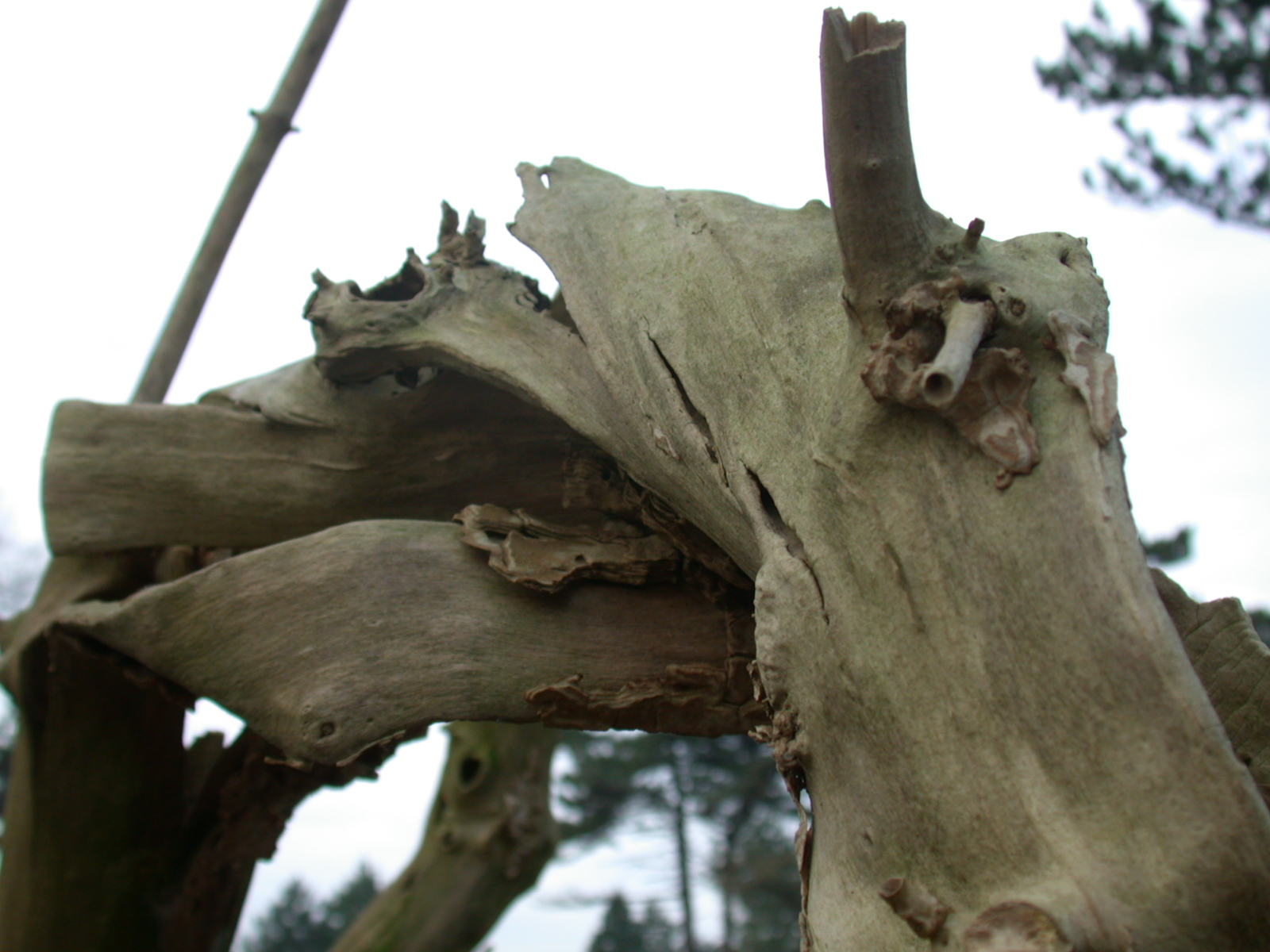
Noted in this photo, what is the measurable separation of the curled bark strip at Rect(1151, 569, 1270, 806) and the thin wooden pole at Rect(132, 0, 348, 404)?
7.47ft

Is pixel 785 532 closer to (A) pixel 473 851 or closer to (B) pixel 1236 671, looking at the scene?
(B) pixel 1236 671

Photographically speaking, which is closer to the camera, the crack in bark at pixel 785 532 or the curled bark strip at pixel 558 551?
the crack in bark at pixel 785 532

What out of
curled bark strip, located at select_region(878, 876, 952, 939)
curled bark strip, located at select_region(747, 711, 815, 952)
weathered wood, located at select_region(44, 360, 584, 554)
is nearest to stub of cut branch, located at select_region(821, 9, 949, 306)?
curled bark strip, located at select_region(747, 711, 815, 952)

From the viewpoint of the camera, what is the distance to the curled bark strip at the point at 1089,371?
95cm

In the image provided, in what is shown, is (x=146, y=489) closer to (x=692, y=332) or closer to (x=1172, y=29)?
(x=692, y=332)

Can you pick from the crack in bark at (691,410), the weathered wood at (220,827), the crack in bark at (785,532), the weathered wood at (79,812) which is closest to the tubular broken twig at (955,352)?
the crack in bark at (785,532)

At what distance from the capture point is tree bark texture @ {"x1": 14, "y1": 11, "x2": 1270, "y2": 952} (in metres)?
0.84

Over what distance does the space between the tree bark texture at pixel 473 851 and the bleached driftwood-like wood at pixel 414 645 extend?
4.39 ft

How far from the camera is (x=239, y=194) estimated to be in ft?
8.16

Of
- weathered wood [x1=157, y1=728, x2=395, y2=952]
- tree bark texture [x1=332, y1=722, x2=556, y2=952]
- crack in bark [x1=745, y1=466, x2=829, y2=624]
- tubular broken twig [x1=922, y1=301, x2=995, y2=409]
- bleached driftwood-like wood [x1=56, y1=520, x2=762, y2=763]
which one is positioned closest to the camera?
tubular broken twig [x1=922, y1=301, x2=995, y2=409]

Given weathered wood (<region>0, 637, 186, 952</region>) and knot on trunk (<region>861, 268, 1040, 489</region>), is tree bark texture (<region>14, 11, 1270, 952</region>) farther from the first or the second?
weathered wood (<region>0, 637, 186, 952</region>)

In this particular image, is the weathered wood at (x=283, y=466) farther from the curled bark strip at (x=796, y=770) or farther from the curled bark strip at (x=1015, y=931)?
the curled bark strip at (x=1015, y=931)

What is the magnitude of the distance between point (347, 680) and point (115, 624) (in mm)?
485

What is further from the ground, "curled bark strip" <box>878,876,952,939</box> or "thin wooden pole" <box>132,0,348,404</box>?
A: "thin wooden pole" <box>132,0,348,404</box>
